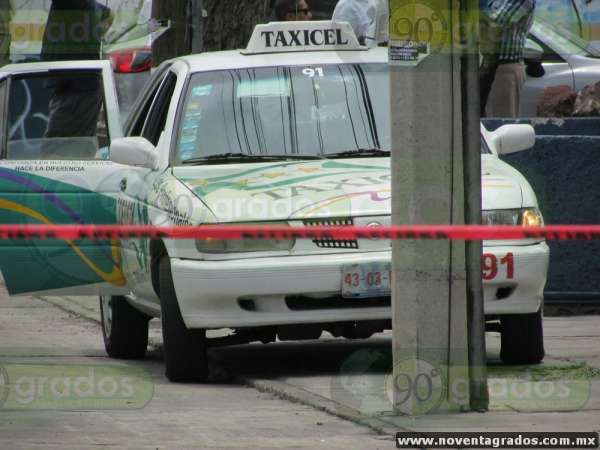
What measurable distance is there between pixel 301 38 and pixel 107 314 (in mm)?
2047

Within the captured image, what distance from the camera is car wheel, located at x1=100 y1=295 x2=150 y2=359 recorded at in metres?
9.44

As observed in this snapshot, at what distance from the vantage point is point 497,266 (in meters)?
7.79

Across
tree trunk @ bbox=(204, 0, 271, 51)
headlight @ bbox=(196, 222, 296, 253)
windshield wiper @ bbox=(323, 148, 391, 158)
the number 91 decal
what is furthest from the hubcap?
tree trunk @ bbox=(204, 0, 271, 51)

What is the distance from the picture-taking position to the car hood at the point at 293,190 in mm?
7688

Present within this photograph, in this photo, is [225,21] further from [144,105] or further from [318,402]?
[318,402]

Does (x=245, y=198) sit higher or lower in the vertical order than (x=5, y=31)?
higher

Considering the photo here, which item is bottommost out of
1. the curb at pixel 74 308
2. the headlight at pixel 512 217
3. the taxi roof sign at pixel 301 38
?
the curb at pixel 74 308

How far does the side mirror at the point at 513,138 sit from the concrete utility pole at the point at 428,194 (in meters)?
1.81

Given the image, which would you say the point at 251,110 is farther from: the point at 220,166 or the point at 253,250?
the point at 253,250

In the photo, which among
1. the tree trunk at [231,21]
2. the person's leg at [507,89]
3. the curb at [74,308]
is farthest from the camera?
the person's leg at [507,89]

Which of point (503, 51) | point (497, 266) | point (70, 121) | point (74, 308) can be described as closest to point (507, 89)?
point (503, 51)

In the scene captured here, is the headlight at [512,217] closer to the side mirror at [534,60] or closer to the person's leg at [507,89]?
the person's leg at [507,89]

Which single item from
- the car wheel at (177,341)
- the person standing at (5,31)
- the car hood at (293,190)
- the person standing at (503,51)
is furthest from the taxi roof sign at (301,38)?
the person standing at (5,31)

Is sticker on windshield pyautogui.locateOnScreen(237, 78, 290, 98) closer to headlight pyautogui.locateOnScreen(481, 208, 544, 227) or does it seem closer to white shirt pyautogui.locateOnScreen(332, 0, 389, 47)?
headlight pyautogui.locateOnScreen(481, 208, 544, 227)
